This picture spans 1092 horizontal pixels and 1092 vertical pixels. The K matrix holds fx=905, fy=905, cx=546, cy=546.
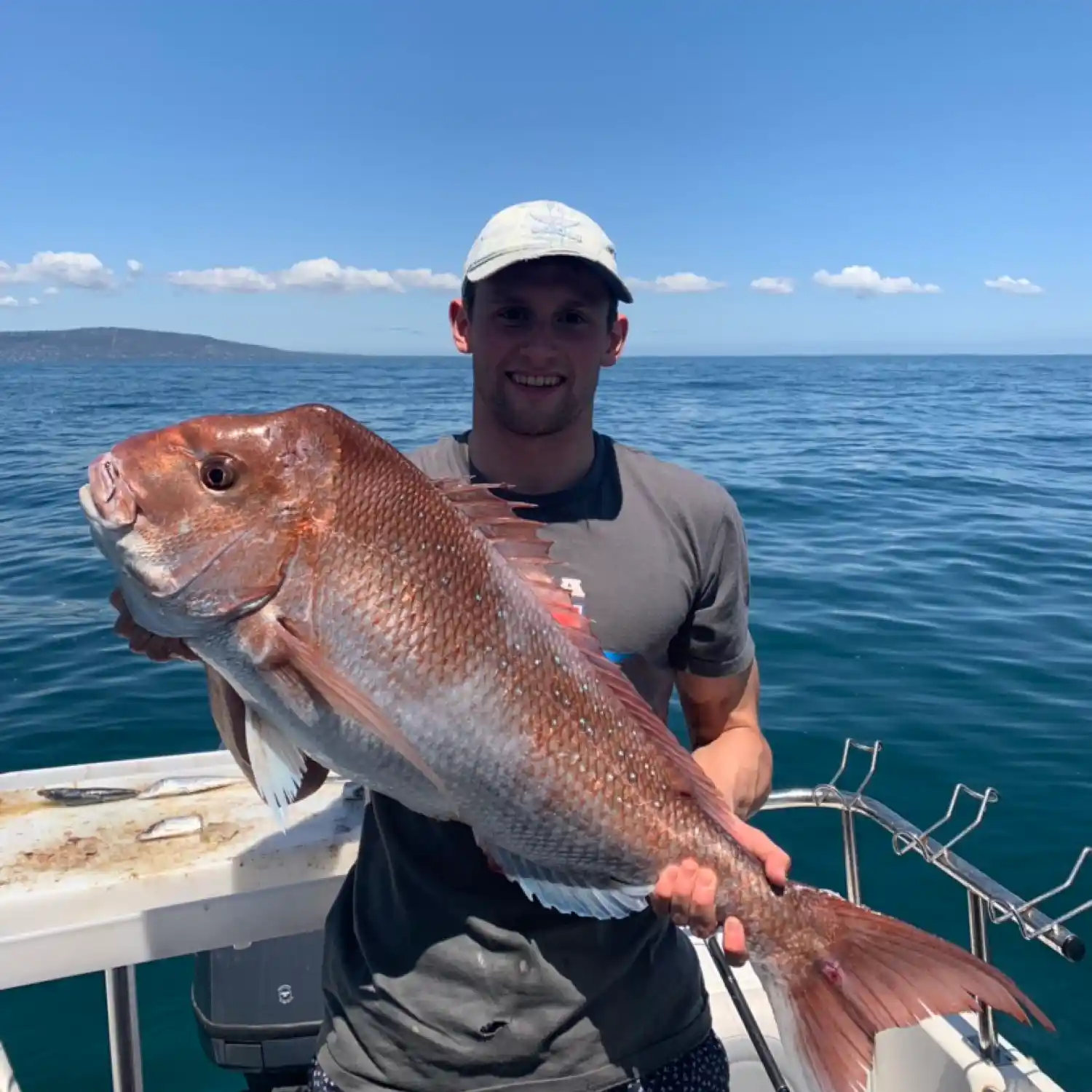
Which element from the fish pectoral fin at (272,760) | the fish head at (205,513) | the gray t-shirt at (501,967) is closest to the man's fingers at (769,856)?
the gray t-shirt at (501,967)

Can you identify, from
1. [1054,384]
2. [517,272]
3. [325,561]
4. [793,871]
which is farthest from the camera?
[1054,384]

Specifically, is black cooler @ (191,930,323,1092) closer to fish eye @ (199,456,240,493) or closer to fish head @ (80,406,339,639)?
fish head @ (80,406,339,639)

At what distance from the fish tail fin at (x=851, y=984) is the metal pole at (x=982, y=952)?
83cm

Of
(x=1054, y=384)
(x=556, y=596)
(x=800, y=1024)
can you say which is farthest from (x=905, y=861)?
(x=1054, y=384)

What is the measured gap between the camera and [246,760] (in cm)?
226

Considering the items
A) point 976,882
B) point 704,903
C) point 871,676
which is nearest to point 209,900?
point 704,903

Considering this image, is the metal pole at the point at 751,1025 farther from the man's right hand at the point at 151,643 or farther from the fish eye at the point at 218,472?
→ the fish eye at the point at 218,472

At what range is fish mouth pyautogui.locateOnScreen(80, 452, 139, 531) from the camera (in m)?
1.88

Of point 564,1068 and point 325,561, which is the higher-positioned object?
point 325,561

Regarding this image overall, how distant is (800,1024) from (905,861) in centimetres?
408

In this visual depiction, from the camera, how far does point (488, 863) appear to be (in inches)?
87.1

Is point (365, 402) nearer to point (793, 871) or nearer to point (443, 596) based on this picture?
point (793, 871)

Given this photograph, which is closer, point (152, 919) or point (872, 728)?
point (152, 919)

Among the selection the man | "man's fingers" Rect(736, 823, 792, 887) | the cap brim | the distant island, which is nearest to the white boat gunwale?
the man
